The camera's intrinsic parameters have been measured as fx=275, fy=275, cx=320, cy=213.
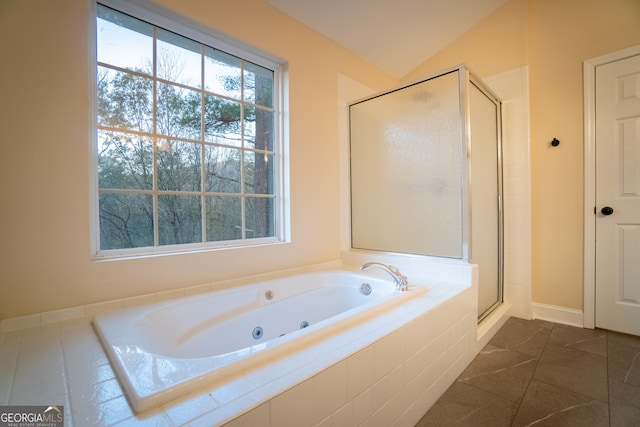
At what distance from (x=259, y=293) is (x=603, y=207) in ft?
8.70

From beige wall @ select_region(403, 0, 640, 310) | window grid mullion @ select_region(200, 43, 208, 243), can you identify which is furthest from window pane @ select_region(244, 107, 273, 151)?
beige wall @ select_region(403, 0, 640, 310)

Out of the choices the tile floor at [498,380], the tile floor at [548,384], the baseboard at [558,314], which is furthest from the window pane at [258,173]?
the baseboard at [558,314]

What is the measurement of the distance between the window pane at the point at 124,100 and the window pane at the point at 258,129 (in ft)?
2.01

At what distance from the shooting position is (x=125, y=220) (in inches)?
58.8

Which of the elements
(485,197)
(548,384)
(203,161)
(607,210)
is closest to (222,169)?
(203,161)

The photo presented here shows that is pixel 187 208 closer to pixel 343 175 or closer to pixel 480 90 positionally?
pixel 343 175

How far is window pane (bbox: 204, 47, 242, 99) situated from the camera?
1820 mm

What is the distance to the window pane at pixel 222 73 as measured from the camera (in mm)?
1820

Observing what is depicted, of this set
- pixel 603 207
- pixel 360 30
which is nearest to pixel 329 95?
pixel 360 30

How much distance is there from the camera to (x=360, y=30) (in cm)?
232

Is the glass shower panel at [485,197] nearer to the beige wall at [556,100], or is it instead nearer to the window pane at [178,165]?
the beige wall at [556,100]

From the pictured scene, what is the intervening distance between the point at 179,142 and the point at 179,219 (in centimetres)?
47

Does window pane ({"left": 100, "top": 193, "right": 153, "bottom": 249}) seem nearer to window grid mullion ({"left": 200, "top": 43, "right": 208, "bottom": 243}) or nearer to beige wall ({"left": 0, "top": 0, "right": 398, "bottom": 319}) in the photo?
beige wall ({"left": 0, "top": 0, "right": 398, "bottom": 319})

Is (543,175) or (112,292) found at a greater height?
(543,175)
